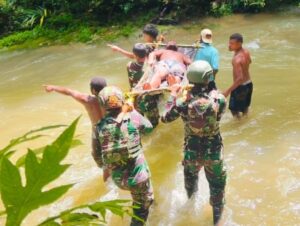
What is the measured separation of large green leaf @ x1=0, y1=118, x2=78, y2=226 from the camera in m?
0.73

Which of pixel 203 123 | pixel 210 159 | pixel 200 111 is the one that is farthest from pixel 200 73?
pixel 210 159

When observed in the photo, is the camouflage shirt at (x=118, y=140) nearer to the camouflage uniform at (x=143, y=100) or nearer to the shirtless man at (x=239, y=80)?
the camouflage uniform at (x=143, y=100)

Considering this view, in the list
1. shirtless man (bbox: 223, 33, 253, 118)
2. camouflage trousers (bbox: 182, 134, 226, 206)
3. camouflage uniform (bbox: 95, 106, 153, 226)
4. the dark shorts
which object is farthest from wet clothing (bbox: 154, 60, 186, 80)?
camouflage uniform (bbox: 95, 106, 153, 226)

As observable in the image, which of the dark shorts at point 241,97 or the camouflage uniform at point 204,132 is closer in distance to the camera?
the camouflage uniform at point 204,132

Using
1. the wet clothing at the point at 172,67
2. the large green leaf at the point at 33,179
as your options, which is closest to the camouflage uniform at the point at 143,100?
the wet clothing at the point at 172,67

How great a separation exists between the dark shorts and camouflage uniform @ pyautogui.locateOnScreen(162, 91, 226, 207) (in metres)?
2.35

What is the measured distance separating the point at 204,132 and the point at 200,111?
0.74 feet

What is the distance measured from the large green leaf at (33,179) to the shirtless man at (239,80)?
575 cm

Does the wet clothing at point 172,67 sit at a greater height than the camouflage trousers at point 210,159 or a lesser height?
greater

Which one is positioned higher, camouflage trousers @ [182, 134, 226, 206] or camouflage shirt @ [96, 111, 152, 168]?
camouflage shirt @ [96, 111, 152, 168]

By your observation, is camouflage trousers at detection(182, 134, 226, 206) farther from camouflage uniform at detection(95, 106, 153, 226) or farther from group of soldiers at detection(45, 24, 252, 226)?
camouflage uniform at detection(95, 106, 153, 226)

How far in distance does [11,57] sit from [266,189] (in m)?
10.1

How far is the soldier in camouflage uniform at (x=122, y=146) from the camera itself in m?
4.12

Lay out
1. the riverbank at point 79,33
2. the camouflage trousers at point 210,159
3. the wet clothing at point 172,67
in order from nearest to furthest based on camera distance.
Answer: the camouflage trousers at point 210,159 < the wet clothing at point 172,67 < the riverbank at point 79,33
